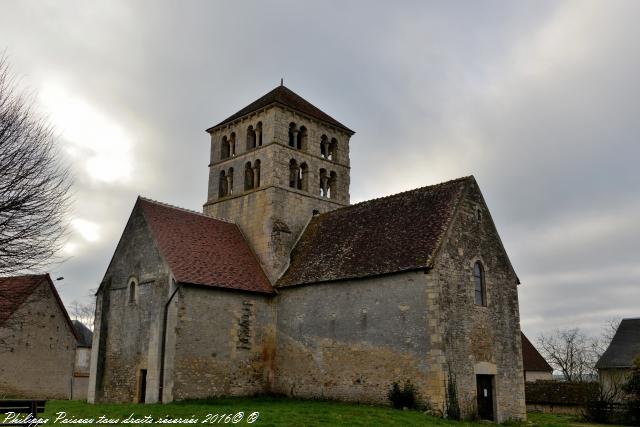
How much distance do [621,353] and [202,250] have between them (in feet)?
115

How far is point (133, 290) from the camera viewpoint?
27125 mm

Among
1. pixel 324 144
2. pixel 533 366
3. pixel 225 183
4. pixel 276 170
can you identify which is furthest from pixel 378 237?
pixel 533 366

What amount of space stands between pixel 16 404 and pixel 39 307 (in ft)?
75.5

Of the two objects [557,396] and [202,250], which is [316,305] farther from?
[557,396]

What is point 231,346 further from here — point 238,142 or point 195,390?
point 238,142

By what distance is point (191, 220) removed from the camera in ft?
97.1

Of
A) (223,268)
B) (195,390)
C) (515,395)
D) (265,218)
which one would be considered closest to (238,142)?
(265,218)

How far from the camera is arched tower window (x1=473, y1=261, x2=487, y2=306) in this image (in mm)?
24531

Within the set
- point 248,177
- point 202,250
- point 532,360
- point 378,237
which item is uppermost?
point 248,177

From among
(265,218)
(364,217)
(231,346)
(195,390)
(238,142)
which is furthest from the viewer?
(238,142)

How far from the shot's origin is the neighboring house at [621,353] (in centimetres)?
4465

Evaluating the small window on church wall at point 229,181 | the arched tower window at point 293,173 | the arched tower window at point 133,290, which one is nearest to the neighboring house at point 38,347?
the arched tower window at point 133,290

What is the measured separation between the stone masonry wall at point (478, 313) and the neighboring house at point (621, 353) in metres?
23.6

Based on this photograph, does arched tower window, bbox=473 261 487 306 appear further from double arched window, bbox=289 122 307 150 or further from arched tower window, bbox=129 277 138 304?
arched tower window, bbox=129 277 138 304
